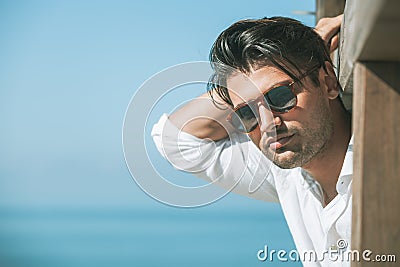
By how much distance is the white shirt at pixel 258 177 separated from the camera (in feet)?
4.97

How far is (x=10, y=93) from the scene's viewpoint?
23766 millimetres

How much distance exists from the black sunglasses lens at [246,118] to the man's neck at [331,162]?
0.43 ft

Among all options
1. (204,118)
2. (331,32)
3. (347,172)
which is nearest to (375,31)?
(347,172)

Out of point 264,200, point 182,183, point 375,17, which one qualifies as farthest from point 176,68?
point 264,200

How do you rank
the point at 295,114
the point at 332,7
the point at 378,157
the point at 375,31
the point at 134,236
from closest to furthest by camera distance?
the point at 375,31 < the point at 378,157 < the point at 295,114 < the point at 332,7 < the point at 134,236

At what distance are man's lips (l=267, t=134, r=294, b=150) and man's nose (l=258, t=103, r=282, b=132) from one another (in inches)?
0.7

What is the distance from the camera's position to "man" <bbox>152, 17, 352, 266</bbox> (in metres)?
1.39

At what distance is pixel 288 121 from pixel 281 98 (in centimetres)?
5

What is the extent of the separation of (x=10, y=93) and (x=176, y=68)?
23.2 meters

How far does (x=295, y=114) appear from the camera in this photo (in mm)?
1412

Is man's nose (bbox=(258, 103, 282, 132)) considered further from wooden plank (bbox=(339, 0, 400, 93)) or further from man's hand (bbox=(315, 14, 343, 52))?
wooden plank (bbox=(339, 0, 400, 93))

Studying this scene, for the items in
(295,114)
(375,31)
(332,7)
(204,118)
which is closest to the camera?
(375,31)

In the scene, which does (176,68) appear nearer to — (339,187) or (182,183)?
(182,183)

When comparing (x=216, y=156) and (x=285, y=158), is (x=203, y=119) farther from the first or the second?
(x=285, y=158)
